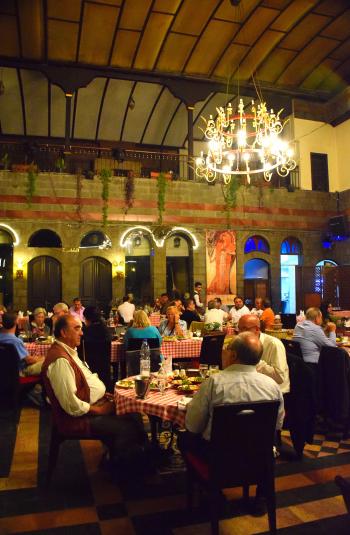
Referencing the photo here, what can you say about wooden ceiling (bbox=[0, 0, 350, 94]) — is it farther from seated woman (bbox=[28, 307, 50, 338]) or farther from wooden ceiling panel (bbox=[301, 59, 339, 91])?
Answer: seated woman (bbox=[28, 307, 50, 338])

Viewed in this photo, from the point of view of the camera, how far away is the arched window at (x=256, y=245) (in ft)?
45.9

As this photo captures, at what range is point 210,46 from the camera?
13102 mm

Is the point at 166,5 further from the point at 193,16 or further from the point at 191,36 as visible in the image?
the point at 191,36

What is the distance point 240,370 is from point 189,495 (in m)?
1.05

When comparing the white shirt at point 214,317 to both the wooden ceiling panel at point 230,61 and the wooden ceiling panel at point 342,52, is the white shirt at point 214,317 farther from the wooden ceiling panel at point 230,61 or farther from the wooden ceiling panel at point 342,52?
the wooden ceiling panel at point 342,52

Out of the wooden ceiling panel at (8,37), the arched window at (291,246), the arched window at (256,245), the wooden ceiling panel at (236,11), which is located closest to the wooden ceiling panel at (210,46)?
the wooden ceiling panel at (236,11)

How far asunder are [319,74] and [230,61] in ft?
10.3

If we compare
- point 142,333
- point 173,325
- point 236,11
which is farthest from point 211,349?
point 236,11

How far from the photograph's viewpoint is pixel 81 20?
1171cm

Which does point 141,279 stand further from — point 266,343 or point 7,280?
point 266,343

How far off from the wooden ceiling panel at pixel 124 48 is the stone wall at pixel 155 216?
3678 mm

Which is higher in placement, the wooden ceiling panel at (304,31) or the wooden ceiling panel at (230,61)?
the wooden ceiling panel at (304,31)

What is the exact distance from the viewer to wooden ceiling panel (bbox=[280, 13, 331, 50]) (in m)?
12.4

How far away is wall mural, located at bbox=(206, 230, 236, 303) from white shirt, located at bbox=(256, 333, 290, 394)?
30.1 ft
